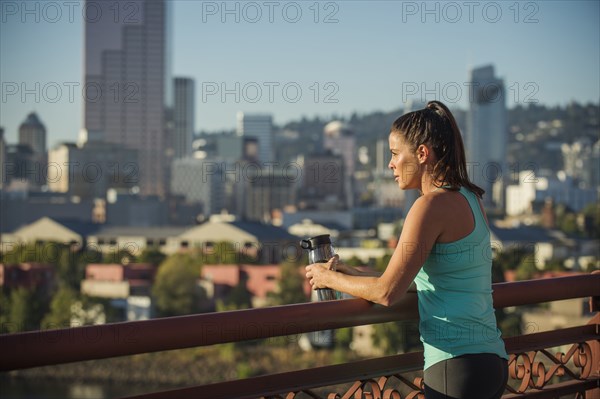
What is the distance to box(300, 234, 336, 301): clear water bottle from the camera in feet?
7.00

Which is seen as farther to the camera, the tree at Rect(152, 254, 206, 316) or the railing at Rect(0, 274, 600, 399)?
the tree at Rect(152, 254, 206, 316)

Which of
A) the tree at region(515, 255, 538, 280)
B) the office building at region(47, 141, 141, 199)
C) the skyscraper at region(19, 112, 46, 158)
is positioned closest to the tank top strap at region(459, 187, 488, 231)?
the tree at region(515, 255, 538, 280)

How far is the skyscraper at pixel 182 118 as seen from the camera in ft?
476

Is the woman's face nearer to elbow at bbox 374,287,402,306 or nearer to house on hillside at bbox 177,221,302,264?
elbow at bbox 374,287,402,306

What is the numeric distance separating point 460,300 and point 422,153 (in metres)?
0.29

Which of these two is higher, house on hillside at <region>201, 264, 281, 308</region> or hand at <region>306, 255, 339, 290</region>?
hand at <region>306, 255, 339, 290</region>

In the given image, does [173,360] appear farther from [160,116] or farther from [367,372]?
[160,116]

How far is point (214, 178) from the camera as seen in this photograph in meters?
104

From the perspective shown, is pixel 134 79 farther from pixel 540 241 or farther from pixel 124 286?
pixel 124 286

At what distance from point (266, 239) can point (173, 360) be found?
1350 cm

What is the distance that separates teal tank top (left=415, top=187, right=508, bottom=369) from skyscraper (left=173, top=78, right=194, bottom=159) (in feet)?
467

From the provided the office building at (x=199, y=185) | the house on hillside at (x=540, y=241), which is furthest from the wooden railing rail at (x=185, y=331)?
the office building at (x=199, y=185)

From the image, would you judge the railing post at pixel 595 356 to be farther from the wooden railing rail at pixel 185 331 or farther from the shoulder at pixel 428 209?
the shoulder at pixel 428 209

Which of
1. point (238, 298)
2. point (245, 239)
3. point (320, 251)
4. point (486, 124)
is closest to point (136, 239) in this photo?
point (245, 239)
